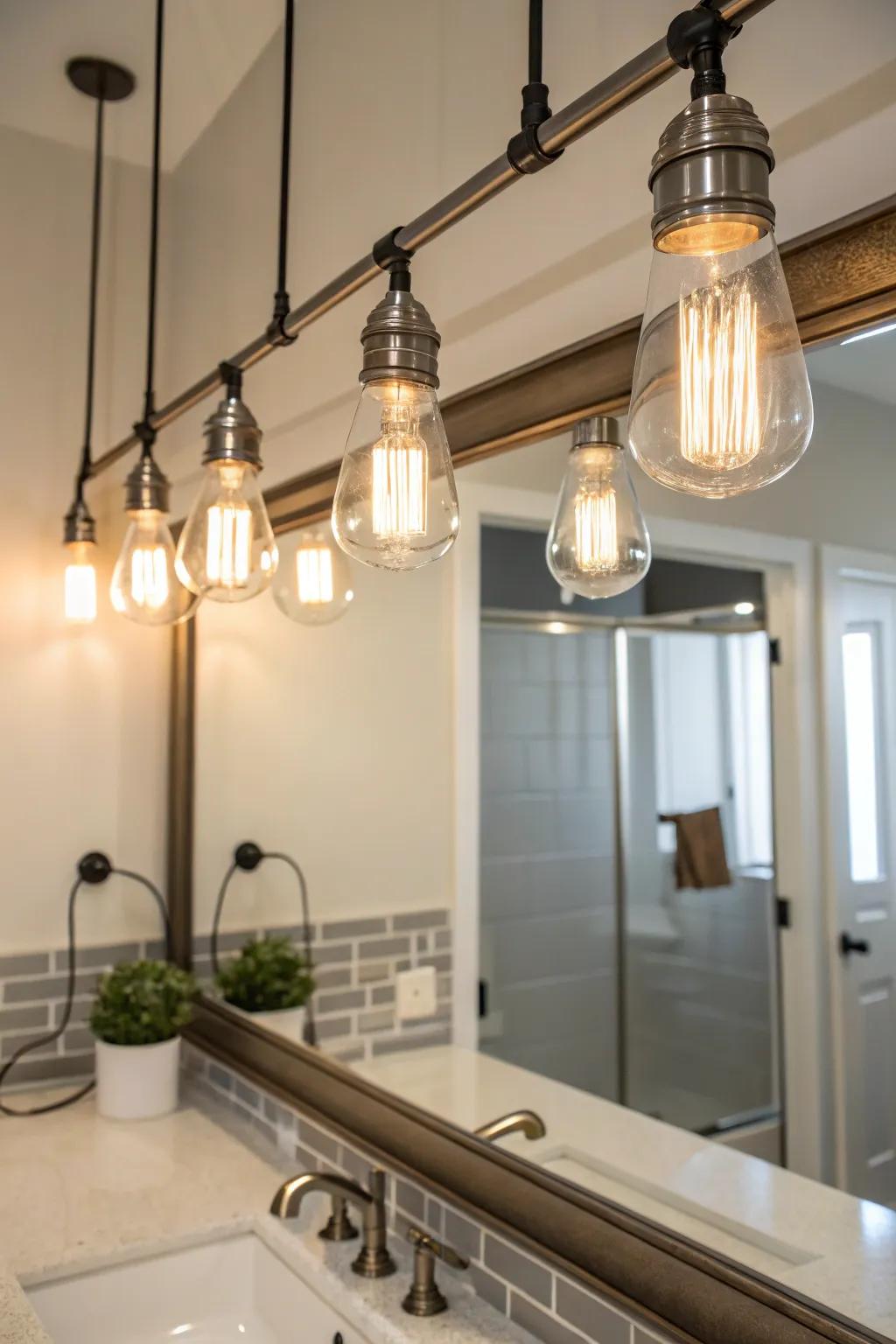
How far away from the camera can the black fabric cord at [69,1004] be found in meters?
1.92

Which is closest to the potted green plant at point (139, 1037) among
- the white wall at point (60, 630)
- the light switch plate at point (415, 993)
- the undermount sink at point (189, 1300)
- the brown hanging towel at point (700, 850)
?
the white wall at point (60, 630)

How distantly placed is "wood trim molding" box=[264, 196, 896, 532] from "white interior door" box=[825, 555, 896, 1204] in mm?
214

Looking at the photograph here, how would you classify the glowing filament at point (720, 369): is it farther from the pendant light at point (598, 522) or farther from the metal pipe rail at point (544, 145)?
the pendant light at point (598, 522)

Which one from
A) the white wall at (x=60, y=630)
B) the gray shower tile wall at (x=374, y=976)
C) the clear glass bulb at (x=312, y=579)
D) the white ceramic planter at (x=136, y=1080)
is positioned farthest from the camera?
the white wall at (x=60, y=630)

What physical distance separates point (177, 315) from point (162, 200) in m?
0.32

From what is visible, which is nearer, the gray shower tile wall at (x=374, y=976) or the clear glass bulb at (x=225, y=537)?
the clear glass bulb at (x=225, y=537)

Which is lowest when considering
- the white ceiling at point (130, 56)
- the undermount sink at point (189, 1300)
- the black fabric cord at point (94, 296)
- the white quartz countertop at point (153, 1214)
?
the undermount sink at point (189, 1300)

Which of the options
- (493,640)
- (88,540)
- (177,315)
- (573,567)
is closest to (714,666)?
(573,567)

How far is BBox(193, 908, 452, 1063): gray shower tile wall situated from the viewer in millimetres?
1433

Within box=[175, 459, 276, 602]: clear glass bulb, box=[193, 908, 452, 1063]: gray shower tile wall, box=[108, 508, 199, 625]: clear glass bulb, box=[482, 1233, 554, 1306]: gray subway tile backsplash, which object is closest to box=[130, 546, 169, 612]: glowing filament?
box=[108, 508, 199, 625]: clear glass bulb

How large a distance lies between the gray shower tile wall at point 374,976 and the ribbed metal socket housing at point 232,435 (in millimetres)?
656

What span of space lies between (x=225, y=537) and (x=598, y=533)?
1.38 ft

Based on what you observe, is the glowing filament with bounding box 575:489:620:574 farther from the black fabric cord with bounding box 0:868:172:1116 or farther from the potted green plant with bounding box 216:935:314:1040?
the black fabric cord with bounding box 0:868:172:1116

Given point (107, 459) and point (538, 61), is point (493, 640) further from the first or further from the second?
point (107, 459)
